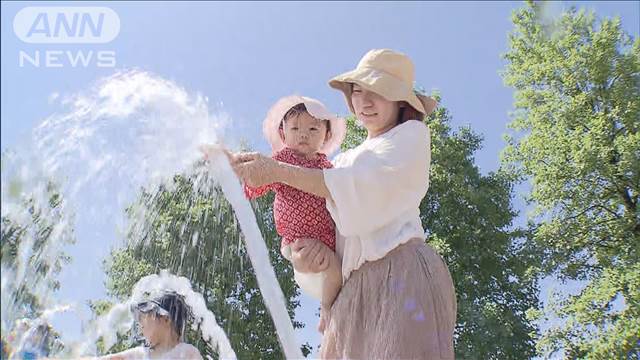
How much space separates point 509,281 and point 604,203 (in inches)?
120

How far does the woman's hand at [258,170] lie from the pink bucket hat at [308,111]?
637 mm

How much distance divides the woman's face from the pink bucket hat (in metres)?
0.26

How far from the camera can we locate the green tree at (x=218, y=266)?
1374 centimetres

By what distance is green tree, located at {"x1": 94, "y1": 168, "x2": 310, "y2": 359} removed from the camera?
13.7 m

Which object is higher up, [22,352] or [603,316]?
[603,316]

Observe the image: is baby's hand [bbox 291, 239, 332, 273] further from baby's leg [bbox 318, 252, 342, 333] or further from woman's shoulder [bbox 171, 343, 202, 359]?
woman's shoulder [bbox 171, 343, 202, 359]

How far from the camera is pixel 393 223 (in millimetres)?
3326

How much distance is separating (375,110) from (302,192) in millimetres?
518

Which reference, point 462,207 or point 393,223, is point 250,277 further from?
point 393,223

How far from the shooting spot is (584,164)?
675 inches

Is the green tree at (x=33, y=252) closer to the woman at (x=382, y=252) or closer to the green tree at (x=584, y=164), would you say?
the woman at (x=382, y=252)

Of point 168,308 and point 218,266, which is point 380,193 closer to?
point 168,308

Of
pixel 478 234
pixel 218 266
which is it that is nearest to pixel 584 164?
pixel 478 234

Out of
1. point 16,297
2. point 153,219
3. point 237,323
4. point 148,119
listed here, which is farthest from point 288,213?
point 237,323
